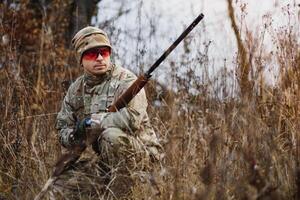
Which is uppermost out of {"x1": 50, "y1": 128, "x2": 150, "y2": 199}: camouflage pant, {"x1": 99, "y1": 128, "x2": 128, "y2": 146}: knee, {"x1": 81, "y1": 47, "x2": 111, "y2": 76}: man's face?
{"x1": 81, "y1": 47, "x2": 111, "y2": 76}: man's face

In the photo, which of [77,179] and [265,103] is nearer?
[77,179]

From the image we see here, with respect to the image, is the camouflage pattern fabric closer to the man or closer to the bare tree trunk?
the man

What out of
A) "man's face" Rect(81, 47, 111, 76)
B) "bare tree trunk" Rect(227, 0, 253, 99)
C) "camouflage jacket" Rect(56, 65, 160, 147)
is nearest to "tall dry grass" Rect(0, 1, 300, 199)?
"bare tree trunk" Rect(227, 0, 253, 99)

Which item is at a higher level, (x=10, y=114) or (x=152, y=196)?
(x=10, y=114)

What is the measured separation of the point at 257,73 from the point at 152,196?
130 cm

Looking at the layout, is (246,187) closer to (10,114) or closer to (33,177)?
(33,177)

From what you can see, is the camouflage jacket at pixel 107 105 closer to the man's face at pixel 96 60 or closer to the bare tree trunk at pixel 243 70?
the man's face at pixel 96 60

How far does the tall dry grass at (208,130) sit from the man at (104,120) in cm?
16

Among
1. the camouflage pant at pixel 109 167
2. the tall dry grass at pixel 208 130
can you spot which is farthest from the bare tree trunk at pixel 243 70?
the camouflage pant at pixel 109 167

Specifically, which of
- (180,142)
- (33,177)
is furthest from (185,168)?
(33,177)

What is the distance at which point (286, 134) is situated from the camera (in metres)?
4.09

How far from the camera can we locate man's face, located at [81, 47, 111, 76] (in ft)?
13.5

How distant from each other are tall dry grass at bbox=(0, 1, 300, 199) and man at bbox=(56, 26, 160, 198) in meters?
0.16

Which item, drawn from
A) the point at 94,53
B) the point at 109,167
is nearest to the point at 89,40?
the point at 94,53
